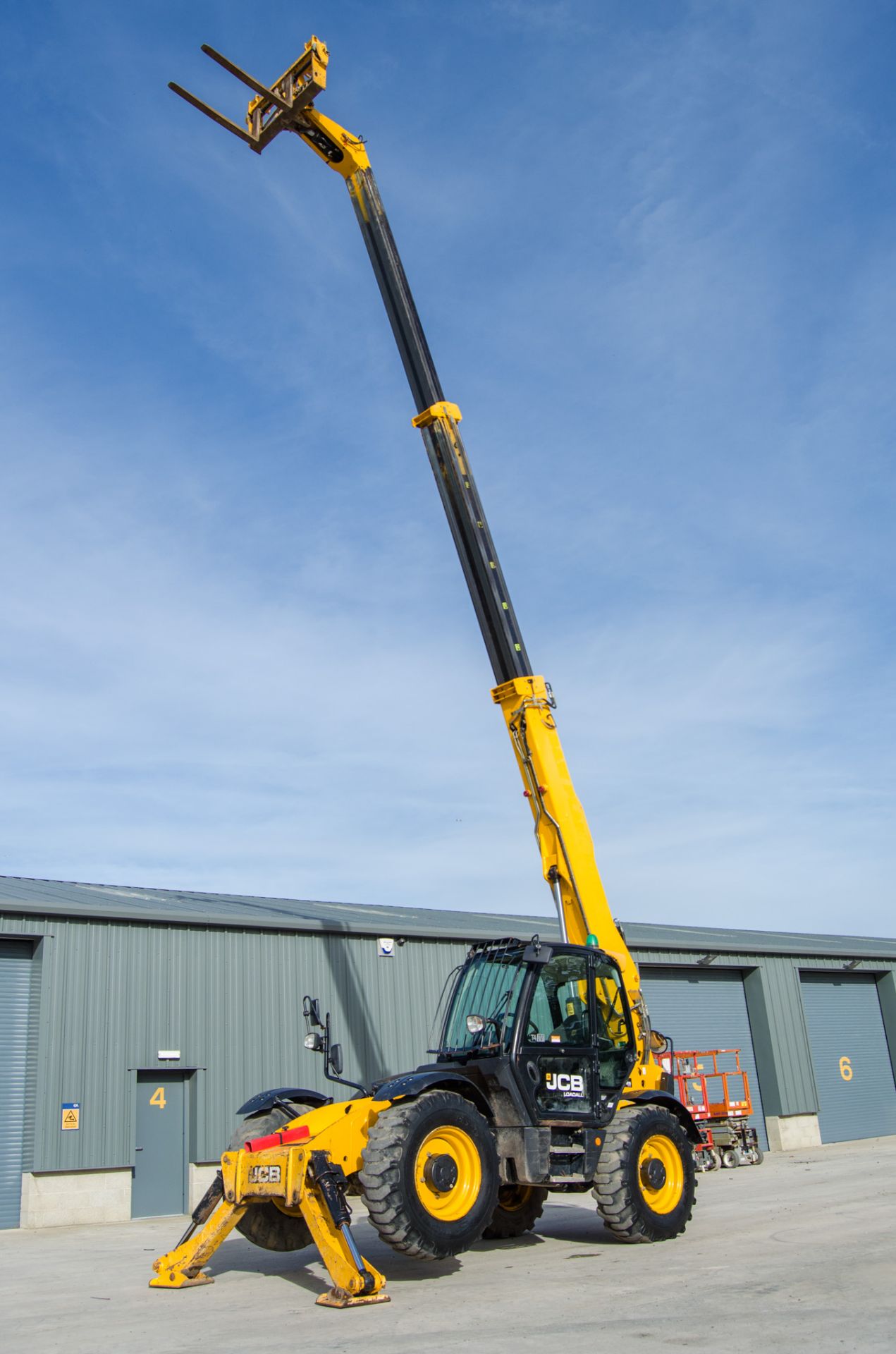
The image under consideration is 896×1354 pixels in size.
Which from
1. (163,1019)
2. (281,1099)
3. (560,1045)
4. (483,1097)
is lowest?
(483,1097)

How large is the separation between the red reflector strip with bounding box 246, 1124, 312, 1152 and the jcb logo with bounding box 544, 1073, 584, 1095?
2530mm

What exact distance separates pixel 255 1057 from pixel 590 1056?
35.2ft

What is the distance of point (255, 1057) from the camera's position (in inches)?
778

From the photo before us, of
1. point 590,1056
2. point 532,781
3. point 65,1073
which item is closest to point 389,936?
point 65,1073

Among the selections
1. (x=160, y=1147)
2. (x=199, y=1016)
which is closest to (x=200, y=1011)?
(x=199, y=1016)

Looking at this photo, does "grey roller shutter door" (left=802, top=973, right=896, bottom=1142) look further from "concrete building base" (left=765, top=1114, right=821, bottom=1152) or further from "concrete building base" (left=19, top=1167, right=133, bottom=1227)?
"concrete building base" (left=19, top=1167, right=133, bottom=1227)

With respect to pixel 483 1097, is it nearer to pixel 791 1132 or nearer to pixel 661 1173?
pixel 661 1173

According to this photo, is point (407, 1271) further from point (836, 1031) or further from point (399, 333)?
point (836, 1031)

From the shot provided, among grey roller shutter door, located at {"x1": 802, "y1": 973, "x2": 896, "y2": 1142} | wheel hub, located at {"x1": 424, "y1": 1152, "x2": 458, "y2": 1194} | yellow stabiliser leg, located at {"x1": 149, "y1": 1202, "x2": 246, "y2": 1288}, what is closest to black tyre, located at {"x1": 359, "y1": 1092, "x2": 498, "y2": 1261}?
wheel hub, located at {"x1": 424, "y1": 1152, "x2": 458, "y2": 1194}

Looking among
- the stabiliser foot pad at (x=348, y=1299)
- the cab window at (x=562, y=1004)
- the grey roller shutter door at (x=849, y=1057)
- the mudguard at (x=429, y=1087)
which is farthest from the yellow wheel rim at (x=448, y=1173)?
the grey roller shutter door at (x=849, y=1057)

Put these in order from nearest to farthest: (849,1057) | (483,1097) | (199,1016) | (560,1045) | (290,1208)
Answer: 1. (290,1208)
2. (483,1097)
3. (560,1045)
4. (199,1016)
5. (849,1057)

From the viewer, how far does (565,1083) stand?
34.5 feet

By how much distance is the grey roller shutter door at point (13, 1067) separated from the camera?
56.2 feet

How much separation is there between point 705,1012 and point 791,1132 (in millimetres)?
3521
